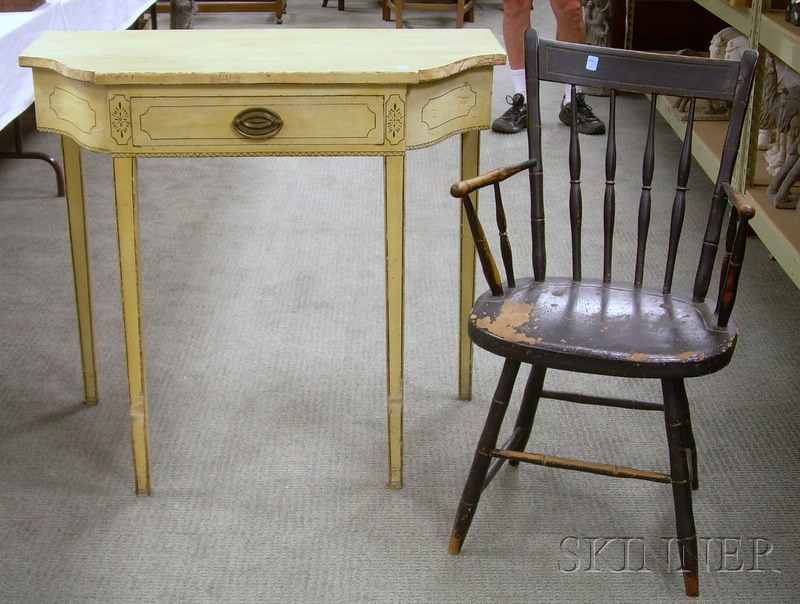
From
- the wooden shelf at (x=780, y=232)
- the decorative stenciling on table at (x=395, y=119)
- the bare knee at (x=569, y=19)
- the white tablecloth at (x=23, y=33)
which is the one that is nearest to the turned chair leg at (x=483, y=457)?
the decorative stenciling on table at (x=395, y=119)

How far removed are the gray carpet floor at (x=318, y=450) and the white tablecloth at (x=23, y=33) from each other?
1.69 ft

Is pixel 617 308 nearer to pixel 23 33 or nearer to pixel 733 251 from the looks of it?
pixel 733 251

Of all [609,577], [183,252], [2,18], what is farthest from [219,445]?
[2,18]

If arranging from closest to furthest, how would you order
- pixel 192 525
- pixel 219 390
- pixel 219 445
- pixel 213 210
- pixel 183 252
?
1. pixel 192 525
2. pixel 219 445
3. pixel 219 390
4. pixel 183 252
5. pixel 213 210

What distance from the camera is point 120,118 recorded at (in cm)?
185

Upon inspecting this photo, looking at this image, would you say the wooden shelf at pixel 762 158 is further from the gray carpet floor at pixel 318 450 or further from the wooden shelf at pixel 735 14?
the gray carpet floor at pixel 318 450

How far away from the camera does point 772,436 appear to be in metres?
2.34

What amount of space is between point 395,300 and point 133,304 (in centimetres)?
49

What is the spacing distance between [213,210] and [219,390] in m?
1.33

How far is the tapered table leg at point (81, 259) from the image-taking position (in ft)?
7.31

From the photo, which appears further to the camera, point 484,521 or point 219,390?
point 219,390

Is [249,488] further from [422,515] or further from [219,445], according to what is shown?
[422,515]

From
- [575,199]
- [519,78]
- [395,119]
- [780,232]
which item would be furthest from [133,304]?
[519,78]

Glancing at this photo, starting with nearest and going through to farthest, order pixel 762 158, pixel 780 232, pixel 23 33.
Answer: pixel 780 232 → pixel 23 33 → pixel 762 158
